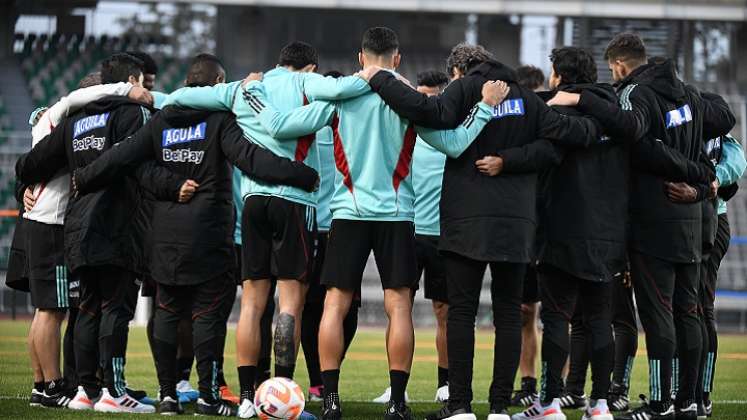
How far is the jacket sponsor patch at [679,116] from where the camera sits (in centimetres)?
770

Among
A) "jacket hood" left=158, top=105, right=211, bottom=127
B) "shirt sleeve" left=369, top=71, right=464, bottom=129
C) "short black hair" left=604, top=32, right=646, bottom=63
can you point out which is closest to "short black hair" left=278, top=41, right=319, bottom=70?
"jacket hood" left=158, top=105, right=211, bottom=127

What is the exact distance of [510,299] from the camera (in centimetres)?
710

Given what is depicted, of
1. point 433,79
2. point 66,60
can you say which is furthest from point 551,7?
point 433,79

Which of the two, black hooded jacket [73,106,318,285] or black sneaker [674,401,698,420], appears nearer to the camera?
black hooded jacket [73,106,318,285]

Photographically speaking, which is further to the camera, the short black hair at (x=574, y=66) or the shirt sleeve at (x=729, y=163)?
the shirt sleeve at (x=729, y=163)

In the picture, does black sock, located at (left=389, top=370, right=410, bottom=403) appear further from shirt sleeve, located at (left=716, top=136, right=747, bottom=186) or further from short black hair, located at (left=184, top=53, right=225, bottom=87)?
shirt sleeve, located at (left=716, top=136, right=747, bottom=186)

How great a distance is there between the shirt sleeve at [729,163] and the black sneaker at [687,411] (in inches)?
64.5

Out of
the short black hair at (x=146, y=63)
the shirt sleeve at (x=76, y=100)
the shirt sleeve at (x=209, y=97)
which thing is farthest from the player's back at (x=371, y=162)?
the short black hair at (x=146, y=63)

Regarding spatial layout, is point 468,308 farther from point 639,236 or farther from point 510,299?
point 639,236

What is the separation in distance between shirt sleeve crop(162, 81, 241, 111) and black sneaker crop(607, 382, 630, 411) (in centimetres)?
339

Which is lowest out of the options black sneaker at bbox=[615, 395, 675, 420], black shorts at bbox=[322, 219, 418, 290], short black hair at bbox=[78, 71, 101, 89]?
black sneaker at bbox=[615, 395, 675, 420]

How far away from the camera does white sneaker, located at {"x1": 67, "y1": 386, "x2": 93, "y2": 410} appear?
303 inches

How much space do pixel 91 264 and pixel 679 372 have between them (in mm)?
4016

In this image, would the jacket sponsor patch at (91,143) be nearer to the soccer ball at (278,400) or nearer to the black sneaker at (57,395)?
the black sneaker at (57,395)
